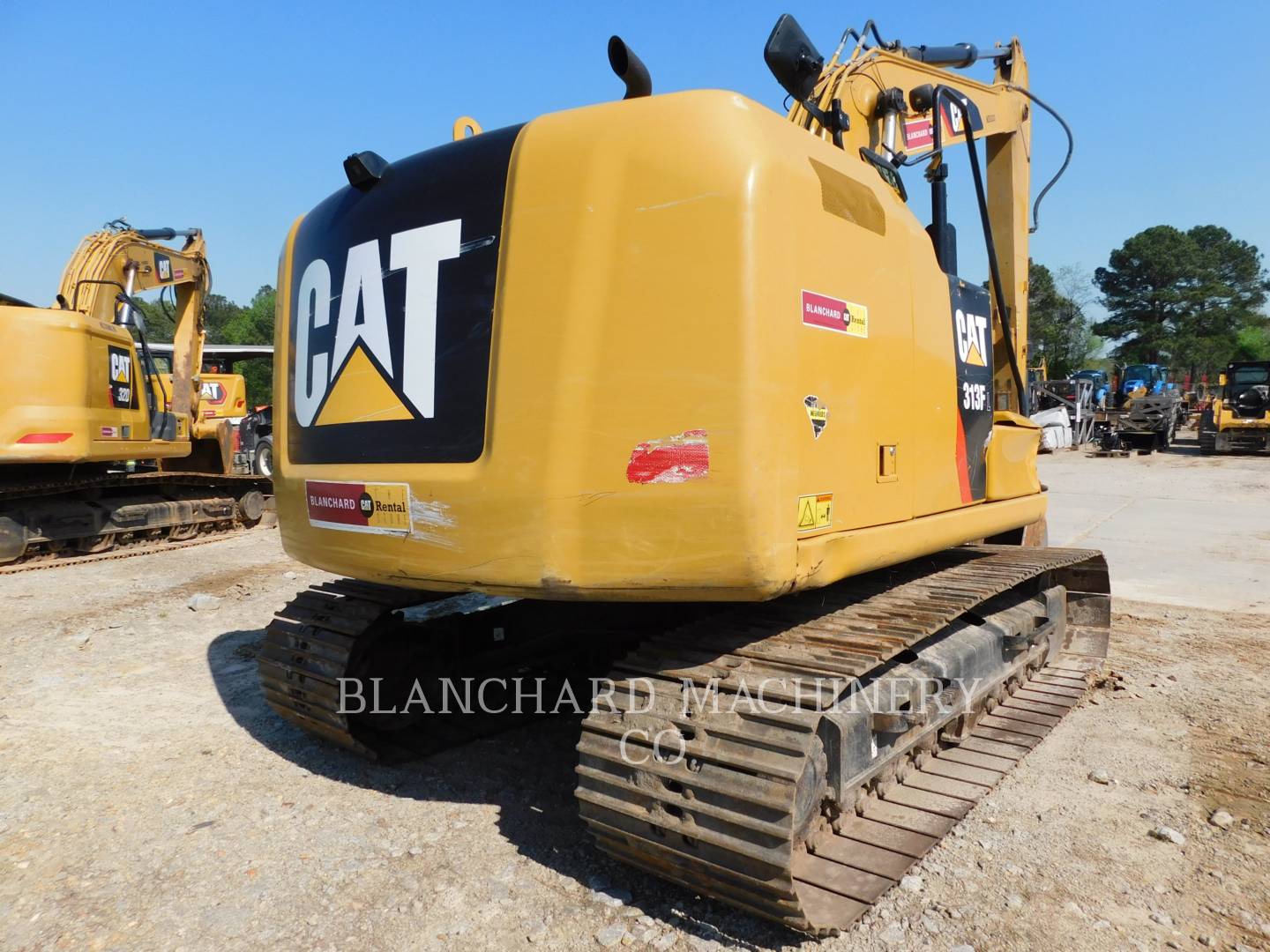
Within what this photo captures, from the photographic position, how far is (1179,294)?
60.8m

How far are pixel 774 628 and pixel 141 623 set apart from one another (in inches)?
205

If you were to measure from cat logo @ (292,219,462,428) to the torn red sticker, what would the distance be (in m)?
0.74

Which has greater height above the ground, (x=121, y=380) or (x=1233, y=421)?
(x=121, y=380)

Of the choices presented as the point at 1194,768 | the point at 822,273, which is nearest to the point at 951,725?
the point at 1194,768

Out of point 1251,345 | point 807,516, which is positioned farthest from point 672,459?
point 1251,345

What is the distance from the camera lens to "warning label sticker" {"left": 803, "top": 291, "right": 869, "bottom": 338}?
2562 millimetres

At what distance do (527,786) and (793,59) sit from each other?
9.79ft

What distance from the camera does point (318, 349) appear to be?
123 inches

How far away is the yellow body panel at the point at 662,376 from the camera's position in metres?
2.37

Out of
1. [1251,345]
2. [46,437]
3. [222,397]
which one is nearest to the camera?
[46,437]

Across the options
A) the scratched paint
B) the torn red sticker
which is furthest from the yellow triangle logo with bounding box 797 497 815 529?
the scratched paint

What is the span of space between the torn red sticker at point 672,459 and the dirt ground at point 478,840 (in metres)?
1.29

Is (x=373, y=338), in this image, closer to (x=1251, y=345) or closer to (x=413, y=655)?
(x=413, y=655)

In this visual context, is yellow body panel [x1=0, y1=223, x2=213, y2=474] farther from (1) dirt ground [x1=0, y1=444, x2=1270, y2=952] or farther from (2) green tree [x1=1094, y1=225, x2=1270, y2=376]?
(2) green tree [x1=1094, y1=225, x2=1270, y2=376]
